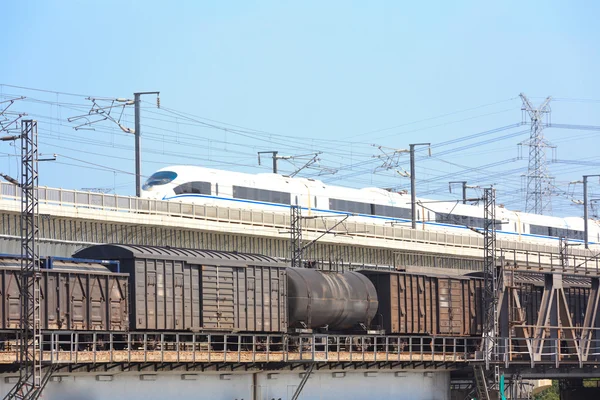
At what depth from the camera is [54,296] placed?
39594 mm

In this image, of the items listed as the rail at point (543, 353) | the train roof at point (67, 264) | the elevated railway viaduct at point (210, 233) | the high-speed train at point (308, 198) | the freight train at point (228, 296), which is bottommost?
the rail at point (543, 353)

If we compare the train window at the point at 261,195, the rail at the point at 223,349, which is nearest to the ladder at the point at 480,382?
the rail at the point at 223,349

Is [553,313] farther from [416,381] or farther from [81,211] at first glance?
[81,211]

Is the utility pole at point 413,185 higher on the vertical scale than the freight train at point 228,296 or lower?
higher

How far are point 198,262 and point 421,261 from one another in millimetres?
46029

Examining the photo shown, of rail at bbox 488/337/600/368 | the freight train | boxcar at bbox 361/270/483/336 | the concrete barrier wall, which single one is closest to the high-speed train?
boxcar at bbox 361/270/483/336

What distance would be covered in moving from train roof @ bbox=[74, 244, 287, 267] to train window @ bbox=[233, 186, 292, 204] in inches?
1136

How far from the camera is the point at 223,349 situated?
4597 cm

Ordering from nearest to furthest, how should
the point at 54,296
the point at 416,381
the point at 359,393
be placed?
the point at 54,296, the point at 359,393, the point at 416,381

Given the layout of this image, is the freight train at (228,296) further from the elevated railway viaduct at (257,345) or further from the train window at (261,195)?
the train window at (261,195)

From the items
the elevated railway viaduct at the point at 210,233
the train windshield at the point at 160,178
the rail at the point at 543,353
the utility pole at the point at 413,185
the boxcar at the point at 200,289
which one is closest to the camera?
the boxcar at the point at 200,289

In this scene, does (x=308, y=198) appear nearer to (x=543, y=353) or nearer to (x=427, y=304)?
(x=427, y=304)

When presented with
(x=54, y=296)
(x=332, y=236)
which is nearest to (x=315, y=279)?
(x=54, y=296)

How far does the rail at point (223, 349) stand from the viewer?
37.4m
